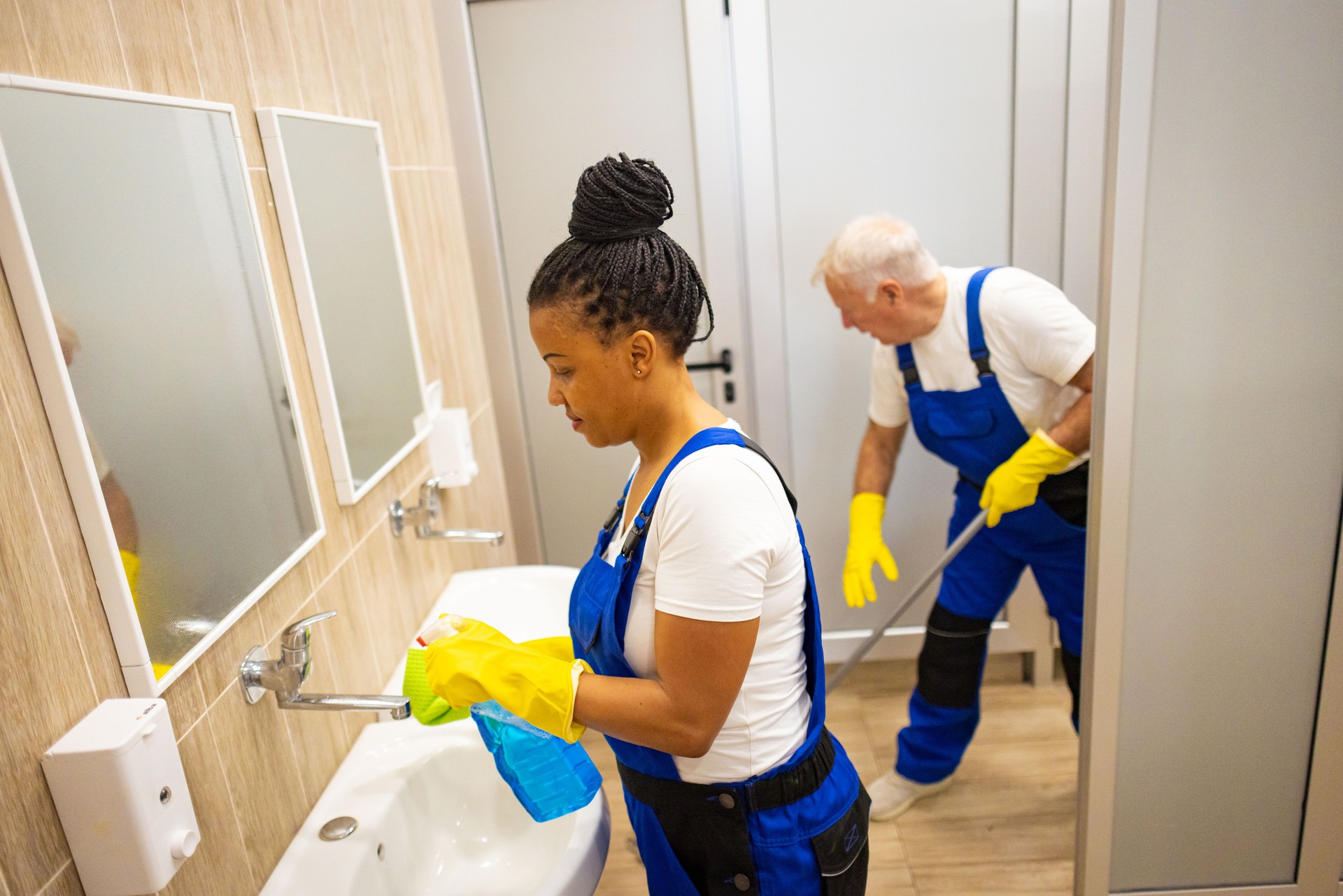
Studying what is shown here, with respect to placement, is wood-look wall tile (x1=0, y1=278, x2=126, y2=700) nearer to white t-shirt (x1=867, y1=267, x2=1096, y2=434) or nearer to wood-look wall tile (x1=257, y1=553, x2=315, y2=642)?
wood-look wall tile (x1=257, y1=553, x2=315, y2=642)

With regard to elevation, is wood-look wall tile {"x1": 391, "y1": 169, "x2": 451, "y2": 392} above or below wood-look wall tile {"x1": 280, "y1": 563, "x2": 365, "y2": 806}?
above

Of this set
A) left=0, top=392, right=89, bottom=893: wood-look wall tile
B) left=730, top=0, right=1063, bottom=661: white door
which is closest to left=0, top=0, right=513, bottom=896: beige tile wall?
left=0, top=392, right=89, bottom=893: wood-look wall tile

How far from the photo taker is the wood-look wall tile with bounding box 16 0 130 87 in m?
0.79

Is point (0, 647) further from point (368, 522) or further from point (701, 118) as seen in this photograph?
point (701, 118)

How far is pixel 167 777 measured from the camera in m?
0.84

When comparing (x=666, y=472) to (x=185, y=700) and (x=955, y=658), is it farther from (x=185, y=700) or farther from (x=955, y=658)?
(x=955, y=658)

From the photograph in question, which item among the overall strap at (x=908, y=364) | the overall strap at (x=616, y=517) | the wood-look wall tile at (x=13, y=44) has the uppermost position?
the wood-look wall tile at (x=13, y=44)

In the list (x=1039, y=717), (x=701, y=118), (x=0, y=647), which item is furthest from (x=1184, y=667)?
(x=701, y=118)

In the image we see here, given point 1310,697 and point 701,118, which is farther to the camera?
point 701,118

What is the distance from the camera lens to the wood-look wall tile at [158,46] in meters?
0.93

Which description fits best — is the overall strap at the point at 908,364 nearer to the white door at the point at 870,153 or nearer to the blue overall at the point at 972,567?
the blue overall at the point at 972,567

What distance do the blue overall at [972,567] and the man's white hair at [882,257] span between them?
0.12 meters

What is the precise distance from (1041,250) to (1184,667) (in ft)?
4.25

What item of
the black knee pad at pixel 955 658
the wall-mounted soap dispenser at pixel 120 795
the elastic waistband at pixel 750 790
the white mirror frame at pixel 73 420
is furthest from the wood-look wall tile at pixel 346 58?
the black knee pad at pixel 955 658
